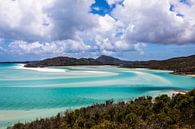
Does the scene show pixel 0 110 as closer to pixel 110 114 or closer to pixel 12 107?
pixel 12 107

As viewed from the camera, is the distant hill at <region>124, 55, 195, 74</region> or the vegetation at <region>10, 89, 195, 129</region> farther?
the distant hill at <region>124, 55, 195, 74</region>

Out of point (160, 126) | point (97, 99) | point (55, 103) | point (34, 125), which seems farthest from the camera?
point (97, 99)

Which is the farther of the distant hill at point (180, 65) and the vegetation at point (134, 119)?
the distant hill at point (180, 65)

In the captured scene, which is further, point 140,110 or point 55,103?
point 55,103

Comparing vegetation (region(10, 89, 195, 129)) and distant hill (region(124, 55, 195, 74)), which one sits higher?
A: distant hill (region(124, 55, 195, 74))

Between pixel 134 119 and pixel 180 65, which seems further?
pixel 180 65

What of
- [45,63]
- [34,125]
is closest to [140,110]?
[34,125]

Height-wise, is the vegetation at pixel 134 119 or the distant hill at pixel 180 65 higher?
the distant hill at pixel 180 65

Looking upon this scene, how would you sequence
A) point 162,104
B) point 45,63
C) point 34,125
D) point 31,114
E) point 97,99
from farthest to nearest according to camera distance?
point 45,63 → point 97,99 → point 31,114 → point 162,104 → point 34,125

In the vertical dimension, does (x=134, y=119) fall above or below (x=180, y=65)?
below

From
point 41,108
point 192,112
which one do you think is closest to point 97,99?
point 41,108
